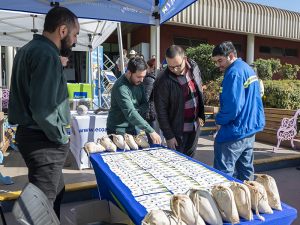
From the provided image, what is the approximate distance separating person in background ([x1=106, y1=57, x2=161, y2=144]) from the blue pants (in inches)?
22.8

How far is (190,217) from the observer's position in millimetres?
1376

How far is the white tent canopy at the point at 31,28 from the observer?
6154 millimetres

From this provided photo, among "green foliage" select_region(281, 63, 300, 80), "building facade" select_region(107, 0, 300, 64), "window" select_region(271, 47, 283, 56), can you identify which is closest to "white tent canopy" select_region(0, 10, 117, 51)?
"building facade" select_region(107, 0, 300, 64)

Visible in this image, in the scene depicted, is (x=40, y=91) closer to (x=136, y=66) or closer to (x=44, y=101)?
(x=44, y=101)

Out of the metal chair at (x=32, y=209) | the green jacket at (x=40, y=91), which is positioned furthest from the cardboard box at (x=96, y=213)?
the metal chair at (x=32, y=209)

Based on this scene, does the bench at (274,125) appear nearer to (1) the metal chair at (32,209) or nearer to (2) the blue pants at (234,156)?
(2) the blue pants at (234,156)

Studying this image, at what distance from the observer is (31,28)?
6.77 metres

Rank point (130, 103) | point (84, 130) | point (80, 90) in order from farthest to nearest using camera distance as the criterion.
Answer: point (80, 90) → point (84, 130) → point (130, 103)

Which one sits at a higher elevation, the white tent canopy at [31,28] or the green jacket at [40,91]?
the white tent canopy at [31,28]

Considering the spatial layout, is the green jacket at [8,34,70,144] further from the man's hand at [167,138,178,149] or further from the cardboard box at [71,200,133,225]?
the man's hand at [167,138,178,149]

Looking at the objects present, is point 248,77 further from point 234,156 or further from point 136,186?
point 136,186

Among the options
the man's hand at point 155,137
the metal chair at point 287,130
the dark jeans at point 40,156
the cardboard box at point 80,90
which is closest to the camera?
the dark jeans at point 40,156

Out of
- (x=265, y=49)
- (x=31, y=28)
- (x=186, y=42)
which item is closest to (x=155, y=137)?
(x=31, y=28)

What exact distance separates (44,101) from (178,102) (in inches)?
56.5
